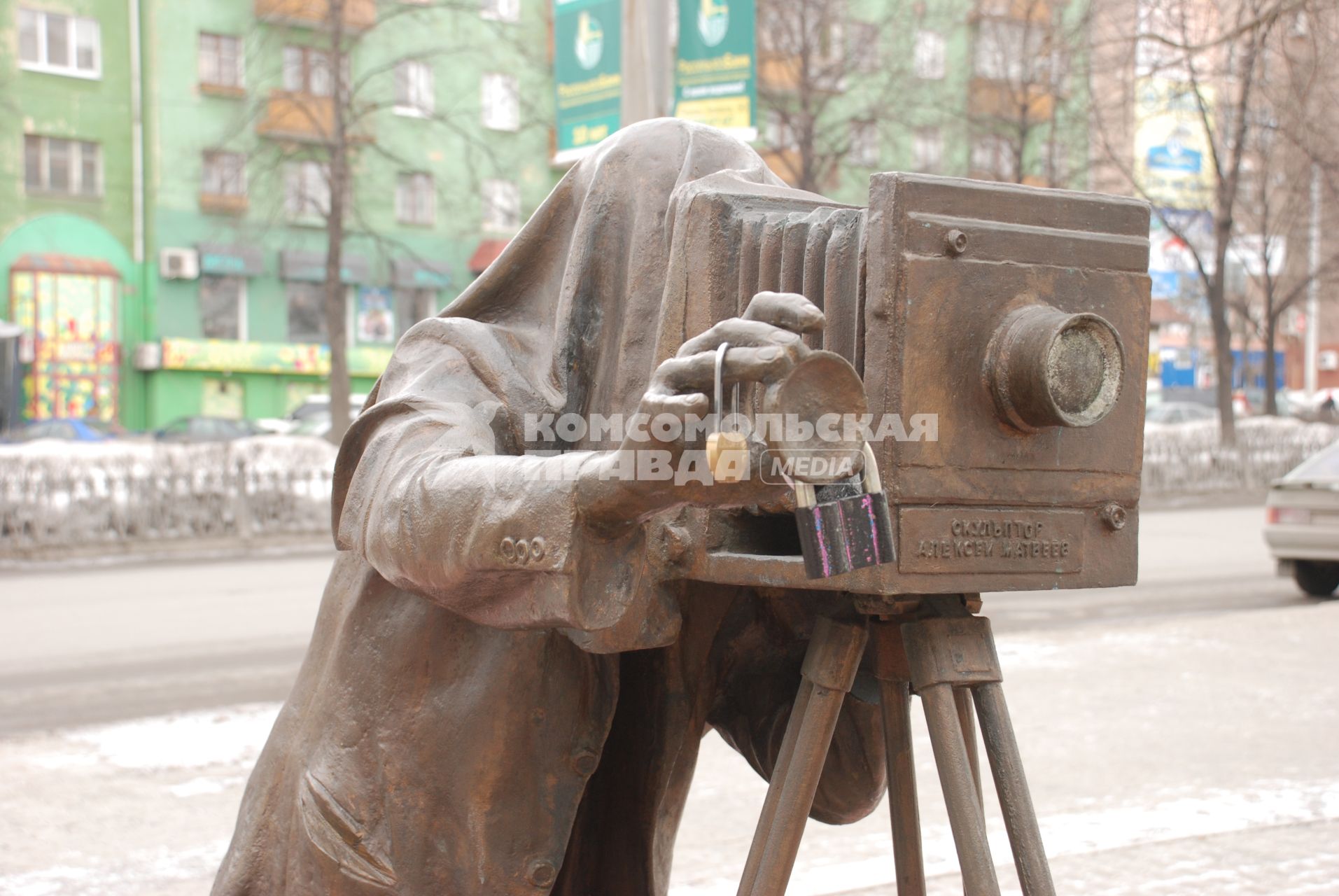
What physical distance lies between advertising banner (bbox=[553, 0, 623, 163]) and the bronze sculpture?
21.0 ft

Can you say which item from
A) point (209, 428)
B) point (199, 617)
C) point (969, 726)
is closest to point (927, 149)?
point (209, 428)

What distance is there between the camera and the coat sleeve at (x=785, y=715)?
2420 millimetres

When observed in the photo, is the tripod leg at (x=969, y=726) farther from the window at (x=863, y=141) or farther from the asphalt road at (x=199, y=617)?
the window at (x=863, y=141)

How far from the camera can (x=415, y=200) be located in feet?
110

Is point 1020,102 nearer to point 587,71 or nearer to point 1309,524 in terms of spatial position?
point 1309,524

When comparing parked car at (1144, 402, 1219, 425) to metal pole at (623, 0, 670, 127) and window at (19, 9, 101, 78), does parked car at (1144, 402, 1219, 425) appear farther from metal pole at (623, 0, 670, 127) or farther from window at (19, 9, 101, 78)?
metal pole at (623, 0, 670, 127)

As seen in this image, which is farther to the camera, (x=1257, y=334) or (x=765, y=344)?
(x=1257, y=334)

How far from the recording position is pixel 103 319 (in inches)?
1208

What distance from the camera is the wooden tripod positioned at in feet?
6.40

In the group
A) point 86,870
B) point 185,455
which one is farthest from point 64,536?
point 86,870

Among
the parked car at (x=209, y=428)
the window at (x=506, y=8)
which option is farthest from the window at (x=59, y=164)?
the window at (x=506, y=8)

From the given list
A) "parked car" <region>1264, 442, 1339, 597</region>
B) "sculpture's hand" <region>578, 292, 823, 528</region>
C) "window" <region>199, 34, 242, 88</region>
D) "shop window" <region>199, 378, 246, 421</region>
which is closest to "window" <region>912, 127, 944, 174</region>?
"parked car" <region>1264, 442, 1339, 597</region>

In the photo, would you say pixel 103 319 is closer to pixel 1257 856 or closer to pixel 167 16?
pixel 167 16

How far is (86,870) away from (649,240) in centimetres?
411
